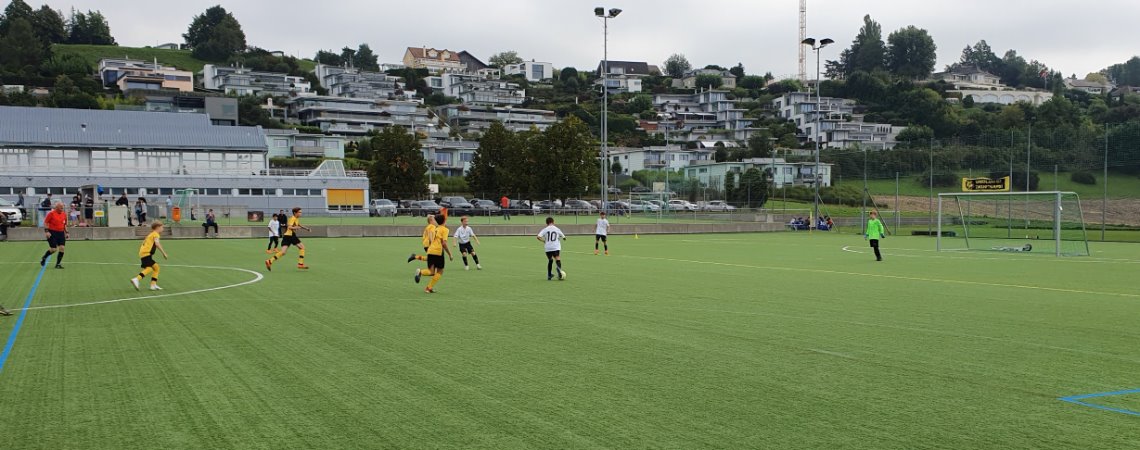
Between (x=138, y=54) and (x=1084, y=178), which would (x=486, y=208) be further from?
(x=138, y=54)

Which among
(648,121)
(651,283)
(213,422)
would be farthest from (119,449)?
(648,121)

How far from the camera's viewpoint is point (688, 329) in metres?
10.1

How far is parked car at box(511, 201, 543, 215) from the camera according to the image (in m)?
58.4

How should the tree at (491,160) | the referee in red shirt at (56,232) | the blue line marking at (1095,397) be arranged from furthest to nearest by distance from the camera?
the tree at (491,160), the referee in red shirt at (56,232), the blue line marking at (1095,397)

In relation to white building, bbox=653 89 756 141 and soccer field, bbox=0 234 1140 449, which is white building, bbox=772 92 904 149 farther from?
soccer field, bbox=0 234 1140 449

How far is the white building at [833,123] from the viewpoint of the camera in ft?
446

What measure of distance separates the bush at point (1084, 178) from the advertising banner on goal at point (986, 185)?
3.39m

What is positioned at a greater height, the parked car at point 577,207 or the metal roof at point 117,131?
the metal roof at point 117,131

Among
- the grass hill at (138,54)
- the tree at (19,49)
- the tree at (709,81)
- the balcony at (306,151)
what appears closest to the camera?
the balcony at (306,151)

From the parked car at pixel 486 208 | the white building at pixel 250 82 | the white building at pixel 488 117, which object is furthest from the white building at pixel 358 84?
the parked car at pixel 486 208

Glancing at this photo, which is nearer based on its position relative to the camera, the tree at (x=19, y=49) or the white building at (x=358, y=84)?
the tree at (x=19, y=49)

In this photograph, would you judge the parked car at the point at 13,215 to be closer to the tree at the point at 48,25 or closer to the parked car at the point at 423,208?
the parked car at the point at 423,208

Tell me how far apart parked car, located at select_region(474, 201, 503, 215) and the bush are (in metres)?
34.9

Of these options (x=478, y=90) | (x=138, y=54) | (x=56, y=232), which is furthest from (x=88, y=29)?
(x=56, y=232)
